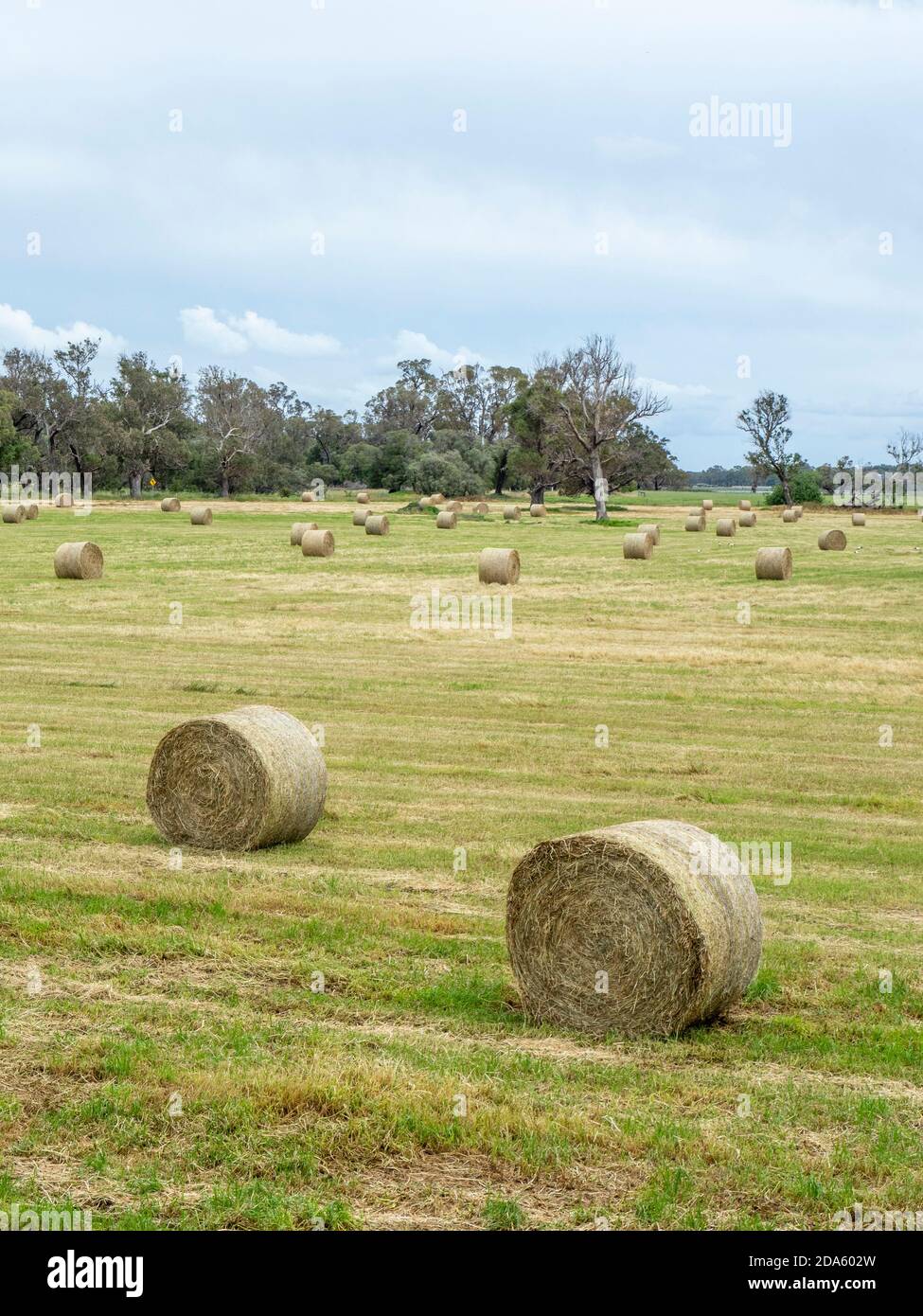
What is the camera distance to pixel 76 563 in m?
38.5

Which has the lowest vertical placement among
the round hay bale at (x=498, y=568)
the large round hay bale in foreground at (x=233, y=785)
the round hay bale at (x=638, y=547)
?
the large round hay bale in foreground at (x=233, y=785)

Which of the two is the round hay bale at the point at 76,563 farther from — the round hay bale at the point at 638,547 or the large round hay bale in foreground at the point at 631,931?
the large round hay bale in foreground at the point at 631,931

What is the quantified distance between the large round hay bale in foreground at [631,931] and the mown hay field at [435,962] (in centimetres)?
23

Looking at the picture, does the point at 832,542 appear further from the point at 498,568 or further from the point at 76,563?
the point at 76,563

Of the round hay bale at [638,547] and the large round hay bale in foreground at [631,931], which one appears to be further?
the round hay bale at [638,547]

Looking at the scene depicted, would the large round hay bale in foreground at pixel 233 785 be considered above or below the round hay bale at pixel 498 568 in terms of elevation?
below

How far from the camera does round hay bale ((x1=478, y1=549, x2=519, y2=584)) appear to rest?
3912 cm

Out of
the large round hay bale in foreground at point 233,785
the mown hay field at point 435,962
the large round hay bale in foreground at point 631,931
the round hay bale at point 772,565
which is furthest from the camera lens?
the round hay bale at point 772,565

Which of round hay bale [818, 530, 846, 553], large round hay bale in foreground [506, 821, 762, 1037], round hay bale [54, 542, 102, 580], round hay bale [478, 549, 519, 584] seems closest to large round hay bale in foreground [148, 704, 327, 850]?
large round hay bale in foreground [506, 821, 762, 1037]

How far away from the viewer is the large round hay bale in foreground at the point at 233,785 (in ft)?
42.1

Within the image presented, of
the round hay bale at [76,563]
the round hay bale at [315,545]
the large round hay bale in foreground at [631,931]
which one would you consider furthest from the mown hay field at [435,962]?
the round hay bale at [315,545]

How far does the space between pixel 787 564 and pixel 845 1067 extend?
115 feet

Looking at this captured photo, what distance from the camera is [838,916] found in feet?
35.6
